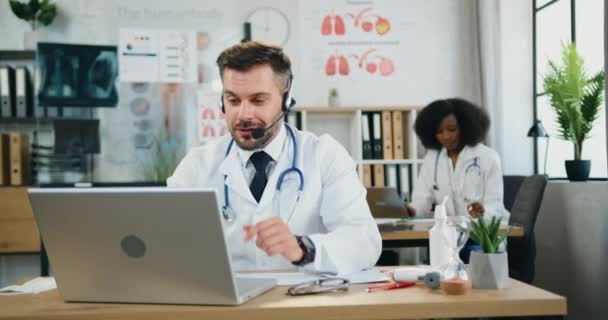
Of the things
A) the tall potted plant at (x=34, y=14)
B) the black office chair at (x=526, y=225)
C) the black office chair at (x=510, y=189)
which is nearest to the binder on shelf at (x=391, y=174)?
the black office chair at (x=510, y=189)

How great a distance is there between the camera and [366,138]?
4.84 m

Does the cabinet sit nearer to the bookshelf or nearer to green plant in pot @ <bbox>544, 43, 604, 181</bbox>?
the bookshelf

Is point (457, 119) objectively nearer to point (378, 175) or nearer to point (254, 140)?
point (378, 175)

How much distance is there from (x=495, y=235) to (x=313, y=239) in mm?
403

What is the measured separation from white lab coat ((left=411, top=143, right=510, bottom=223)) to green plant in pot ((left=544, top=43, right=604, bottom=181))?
0.39 metres

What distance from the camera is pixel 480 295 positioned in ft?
4.16

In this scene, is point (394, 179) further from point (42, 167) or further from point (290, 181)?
point (290, 181)

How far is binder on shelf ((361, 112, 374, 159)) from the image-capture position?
4.82 meters

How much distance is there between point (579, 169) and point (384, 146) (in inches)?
61.3

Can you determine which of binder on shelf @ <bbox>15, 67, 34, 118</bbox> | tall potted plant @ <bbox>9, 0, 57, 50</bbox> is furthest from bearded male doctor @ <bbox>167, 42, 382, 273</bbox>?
tall potted plant @ <bbox>9, 0, 57, 50</bbox>

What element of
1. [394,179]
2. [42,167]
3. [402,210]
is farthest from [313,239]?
[42,167]

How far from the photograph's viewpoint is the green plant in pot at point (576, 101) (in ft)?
11.6

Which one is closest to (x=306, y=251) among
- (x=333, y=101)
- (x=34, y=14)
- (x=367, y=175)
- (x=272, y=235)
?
(x=272, y=235)

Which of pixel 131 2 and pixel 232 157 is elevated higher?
pixel 131 2
